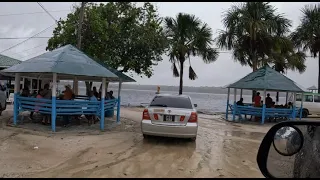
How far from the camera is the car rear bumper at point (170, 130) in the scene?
9.61 metres

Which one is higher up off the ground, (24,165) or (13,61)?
(13,61)

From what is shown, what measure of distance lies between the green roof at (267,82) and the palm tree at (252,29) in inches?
139

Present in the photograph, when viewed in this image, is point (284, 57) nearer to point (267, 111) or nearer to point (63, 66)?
point (267, 111)

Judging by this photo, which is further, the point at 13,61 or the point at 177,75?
the point at 177,75

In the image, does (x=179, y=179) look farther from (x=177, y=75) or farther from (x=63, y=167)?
(x=177, y=75)

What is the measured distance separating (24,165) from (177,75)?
2066cm

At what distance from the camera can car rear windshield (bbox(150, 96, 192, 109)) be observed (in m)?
10.3

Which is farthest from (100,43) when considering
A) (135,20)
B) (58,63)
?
(58,63)

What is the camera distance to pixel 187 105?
1047cm

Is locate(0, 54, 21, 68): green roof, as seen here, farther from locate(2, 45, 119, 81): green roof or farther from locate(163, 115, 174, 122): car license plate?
locate(163, 115, 174, 122): car license plate

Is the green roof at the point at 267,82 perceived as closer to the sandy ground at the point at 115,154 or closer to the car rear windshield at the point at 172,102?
the sandy ground at the point at 115,154

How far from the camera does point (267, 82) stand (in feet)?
60.8

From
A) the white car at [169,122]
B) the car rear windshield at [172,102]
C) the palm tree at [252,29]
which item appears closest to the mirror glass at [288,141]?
the white car at [169,122]

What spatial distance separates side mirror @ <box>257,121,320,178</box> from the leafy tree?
16.1 meters
